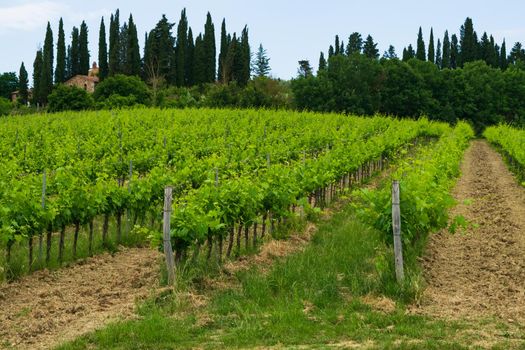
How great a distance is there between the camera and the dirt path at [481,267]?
6707 mm

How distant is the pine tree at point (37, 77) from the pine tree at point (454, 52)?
5327cm

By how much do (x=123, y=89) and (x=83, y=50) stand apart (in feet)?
84.0

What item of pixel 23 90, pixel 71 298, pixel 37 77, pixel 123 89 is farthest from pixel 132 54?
pixel 71 298

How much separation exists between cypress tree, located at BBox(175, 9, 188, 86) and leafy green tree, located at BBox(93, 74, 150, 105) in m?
13.2

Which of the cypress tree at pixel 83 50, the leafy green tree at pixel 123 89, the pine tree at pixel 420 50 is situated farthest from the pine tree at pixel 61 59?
the pine tree at pixel 420 50

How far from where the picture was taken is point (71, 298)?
7453 mm

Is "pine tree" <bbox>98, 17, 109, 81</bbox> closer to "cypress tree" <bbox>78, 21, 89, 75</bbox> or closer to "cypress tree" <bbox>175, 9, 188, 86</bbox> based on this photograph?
"cypress tree" <bbox>78, 21, 89, 75</bbox>

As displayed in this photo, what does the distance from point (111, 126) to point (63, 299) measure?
20782mm

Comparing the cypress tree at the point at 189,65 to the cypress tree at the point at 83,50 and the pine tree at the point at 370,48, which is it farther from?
the pine tree at the point at 370,48

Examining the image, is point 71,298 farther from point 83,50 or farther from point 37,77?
point 83,50

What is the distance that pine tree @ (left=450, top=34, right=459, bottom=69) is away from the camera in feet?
281

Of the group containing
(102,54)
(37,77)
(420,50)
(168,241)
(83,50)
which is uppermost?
(420,50)

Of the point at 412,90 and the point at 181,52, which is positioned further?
the point at 181,52

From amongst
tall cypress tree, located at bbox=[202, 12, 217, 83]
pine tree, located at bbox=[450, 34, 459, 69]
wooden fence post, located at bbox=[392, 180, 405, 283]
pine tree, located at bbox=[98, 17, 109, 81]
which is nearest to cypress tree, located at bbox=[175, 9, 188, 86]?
tall cypress tree, located at bbox=[202, 12, 217, 83]
